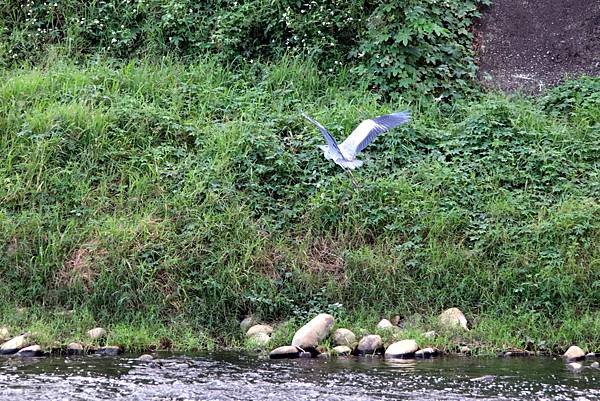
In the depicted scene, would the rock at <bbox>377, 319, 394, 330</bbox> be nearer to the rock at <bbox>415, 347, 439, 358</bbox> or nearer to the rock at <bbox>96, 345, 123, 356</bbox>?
the rock at <bbox>415, 347, 439, 358</bbox>

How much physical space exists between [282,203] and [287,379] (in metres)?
2.55

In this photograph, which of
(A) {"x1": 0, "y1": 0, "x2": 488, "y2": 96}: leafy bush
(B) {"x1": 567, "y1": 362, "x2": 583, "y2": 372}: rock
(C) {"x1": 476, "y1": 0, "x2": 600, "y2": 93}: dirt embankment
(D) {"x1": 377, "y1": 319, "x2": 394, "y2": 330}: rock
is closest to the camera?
(B) {"x1": 567, "y1": 362, "x2": 583, "y2": 372}: rock

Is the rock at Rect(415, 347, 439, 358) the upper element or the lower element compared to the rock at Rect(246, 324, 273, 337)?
lower

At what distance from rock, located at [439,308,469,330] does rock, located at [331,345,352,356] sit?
0.82 metres

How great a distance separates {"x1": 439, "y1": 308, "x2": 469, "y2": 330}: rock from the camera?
755cm

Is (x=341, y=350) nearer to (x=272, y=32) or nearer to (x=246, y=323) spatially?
(x=246, y=323)

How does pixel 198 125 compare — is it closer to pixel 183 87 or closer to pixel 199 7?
pixel 183 87

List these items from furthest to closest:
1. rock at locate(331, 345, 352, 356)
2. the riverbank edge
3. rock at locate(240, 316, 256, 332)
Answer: rock at locate(240, 316, 256, 332) → the riverbank edge → rock at locate(331, 345, 352, 356)

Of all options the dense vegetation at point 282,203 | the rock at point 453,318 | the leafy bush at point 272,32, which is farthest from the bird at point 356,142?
the leafy bush at point 272,32

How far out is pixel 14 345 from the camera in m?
7.21

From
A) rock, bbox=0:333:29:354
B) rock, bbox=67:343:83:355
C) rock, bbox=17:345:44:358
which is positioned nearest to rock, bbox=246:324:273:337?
rock, bbox=67:343:83:355

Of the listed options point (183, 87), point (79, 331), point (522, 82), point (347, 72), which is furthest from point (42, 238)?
point (522, 82)

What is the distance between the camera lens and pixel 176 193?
8.47 meters

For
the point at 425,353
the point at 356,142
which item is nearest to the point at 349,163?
the point at 356,142
